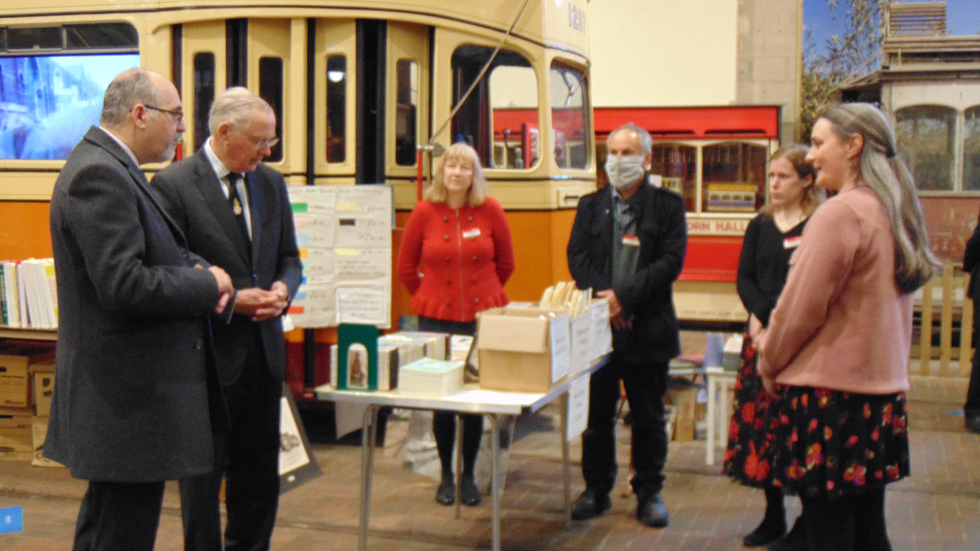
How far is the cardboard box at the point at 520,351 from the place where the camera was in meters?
3.51

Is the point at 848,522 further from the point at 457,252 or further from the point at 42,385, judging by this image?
the point at 42,385

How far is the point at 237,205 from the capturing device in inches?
137

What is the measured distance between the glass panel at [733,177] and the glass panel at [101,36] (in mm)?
6815

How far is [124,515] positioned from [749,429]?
8.72ft

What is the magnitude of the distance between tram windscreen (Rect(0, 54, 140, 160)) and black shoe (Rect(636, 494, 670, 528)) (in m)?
4.04

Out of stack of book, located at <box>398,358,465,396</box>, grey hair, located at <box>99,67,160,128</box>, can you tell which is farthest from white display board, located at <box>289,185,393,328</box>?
grey hair, located at <box>99,67,160,128</box>

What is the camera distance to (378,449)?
627 centimetres

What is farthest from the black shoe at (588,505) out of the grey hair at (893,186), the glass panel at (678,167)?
the glass panel at (678,167)

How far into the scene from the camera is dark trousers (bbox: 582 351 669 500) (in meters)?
4.54

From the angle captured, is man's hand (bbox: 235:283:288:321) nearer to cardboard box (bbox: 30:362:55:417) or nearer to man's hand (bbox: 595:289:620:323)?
man's hand (bbox: 595:289:620:323)

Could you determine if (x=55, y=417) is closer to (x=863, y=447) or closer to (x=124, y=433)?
(x=124, y=433)

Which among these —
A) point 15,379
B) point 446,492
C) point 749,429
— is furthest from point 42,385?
point 749,429

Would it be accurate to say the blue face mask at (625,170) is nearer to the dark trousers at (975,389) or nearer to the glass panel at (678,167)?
the dark trousers at (975,389)

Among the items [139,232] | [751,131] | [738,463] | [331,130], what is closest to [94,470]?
[139,232]
